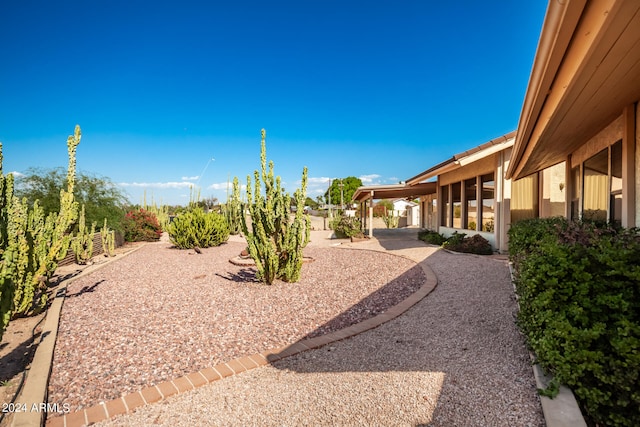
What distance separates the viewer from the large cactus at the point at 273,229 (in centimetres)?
673

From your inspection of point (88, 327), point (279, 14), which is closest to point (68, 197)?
point (88, 327)

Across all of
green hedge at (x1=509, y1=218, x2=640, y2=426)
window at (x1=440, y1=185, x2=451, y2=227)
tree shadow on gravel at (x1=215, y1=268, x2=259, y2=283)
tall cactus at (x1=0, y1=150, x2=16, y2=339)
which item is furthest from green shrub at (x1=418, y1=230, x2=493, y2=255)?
tall cactus at (x1=0, y1=150, x2=16, y2=339)

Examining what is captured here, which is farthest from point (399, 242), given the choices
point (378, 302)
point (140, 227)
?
point (140, 227)

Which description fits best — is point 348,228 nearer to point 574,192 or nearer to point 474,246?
point 474,246

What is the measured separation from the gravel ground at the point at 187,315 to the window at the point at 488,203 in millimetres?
3944

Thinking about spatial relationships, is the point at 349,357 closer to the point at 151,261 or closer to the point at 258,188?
the point at 258,188

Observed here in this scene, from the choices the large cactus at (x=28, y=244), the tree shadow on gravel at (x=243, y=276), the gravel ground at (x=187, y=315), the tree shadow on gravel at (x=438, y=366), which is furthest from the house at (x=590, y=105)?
the tree shadow on gravel at (x=243, y=276)

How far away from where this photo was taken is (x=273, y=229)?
6852 mm

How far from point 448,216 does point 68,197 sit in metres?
13.0

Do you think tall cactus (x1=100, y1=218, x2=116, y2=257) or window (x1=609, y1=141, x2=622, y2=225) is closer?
window (x1=609, y1=141, x2=622, y2=225)

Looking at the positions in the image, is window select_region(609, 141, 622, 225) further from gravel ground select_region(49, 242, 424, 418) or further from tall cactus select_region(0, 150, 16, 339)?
tall cactus select_region(0, 150, 16, 339)

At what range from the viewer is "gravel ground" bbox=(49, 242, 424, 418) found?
337 centimetres

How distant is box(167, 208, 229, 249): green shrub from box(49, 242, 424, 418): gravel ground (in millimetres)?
4511

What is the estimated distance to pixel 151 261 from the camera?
10.6 meters
